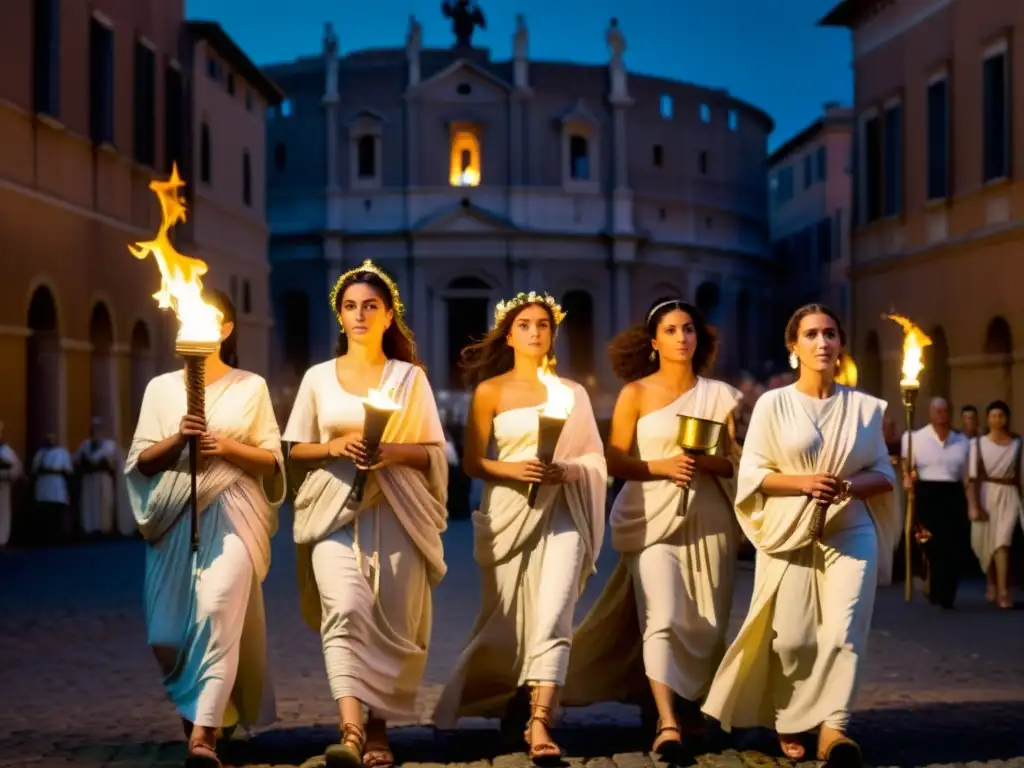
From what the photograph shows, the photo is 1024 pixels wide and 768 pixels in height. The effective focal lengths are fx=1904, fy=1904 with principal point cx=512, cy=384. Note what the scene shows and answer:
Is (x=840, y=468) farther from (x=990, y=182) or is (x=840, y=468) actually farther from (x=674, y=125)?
(x=674, y=125)

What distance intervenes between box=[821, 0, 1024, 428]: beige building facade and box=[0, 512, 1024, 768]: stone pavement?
1138 centimetres

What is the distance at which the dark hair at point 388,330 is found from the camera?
324 inches

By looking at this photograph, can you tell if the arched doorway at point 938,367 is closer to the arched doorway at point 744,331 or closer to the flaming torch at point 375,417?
the flaming torch at point 375,417

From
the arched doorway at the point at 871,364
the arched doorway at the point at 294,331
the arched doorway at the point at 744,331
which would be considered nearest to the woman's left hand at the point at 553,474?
the arched doorway at the point at 871,364

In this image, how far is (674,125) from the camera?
68312 mm

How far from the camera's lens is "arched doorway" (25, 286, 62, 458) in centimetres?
2394

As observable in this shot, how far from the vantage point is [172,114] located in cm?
3102

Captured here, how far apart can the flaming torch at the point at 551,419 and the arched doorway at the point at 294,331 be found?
5780 cm

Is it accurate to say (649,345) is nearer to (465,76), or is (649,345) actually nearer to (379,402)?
(379,402)

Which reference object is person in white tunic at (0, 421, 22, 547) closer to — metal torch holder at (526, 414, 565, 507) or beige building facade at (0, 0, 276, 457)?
→ beige building facade at (0, 0, 276, 457)

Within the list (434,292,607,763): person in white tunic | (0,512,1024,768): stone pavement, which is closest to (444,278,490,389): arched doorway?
(0,512,1024,768): stone pavement

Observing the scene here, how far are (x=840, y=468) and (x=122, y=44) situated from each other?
68.9 feet

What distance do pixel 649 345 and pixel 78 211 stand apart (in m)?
17.2

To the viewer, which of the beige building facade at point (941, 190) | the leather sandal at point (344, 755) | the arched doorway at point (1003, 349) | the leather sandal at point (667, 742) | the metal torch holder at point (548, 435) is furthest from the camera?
the beige building facade at point (941, 190)
